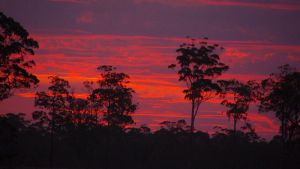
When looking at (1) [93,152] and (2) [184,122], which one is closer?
(1) [93,152]

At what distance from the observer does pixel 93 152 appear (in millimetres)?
96375

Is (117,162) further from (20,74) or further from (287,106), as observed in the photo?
(20,74)

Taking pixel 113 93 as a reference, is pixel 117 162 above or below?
below

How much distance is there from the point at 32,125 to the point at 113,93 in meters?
37.0

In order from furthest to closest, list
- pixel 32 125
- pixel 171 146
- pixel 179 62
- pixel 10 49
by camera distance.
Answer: pixel 32 125
pixel 171 146
pixel 179 62
pixel 10 49

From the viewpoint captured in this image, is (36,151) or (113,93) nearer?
(113,93)

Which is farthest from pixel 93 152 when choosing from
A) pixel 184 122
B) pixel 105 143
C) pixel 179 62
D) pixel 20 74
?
pixel 20 74

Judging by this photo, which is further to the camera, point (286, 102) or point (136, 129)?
point (136, 129)

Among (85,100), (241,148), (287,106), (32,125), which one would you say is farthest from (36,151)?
(287,106)

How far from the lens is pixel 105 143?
99.8m

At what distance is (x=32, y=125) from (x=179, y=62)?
177 feet

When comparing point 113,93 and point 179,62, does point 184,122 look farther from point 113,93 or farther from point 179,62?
point 179,62

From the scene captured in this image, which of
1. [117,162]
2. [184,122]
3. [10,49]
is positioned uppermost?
[10,49]

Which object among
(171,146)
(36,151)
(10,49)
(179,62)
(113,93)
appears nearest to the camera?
(10,49)
